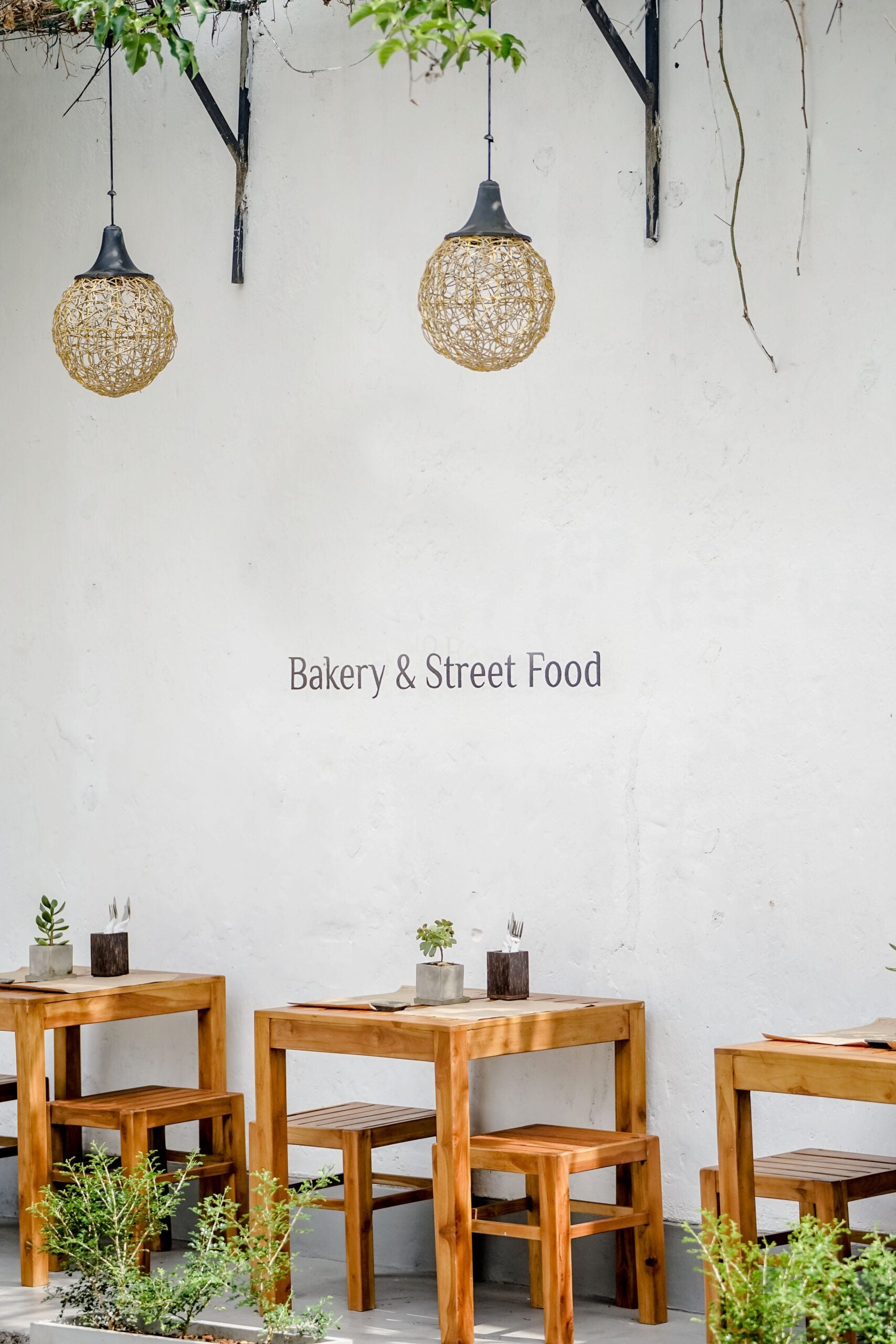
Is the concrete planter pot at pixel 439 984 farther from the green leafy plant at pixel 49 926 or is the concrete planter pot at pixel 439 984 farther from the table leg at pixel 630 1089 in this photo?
the green leafy plant at pixel 49 926

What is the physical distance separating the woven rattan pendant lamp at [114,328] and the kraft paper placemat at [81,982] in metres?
1.78

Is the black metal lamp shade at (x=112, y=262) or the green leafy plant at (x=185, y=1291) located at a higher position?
the black metal lamp shade at (x=112, y=262)

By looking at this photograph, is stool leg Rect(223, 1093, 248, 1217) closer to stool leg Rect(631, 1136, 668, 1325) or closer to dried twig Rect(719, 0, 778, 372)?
stool leg Rect(631, 1136, 668, 1325)

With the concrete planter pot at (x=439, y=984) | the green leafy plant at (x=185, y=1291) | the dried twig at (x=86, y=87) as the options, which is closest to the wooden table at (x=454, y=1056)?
the concrete planter pot at (x=439, y=984)

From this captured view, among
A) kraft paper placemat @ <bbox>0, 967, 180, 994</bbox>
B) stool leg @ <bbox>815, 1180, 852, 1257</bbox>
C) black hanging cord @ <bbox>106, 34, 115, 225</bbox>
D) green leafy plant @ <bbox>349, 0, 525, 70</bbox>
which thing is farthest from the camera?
black hanging cord @ <bbox>106, 34, 115, 225</bbox>

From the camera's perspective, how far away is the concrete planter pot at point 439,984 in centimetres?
467

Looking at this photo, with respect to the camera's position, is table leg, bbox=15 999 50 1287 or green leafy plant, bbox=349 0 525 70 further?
table leg, bbox=15 999 50 1287

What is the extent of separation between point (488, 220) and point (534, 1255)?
9.28 feet

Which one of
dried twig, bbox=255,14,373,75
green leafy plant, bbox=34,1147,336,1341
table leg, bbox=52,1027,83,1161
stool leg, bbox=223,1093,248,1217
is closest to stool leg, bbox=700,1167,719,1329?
green leafy plant, bbox=34,1147,336,1341

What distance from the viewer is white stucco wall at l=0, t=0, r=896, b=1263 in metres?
4.64

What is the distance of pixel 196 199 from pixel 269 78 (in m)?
0.47

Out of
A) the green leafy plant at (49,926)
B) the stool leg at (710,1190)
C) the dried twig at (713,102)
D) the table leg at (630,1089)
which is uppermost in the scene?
the dried twig at (713,102)

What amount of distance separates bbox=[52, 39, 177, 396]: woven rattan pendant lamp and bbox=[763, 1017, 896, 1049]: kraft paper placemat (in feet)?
8.74

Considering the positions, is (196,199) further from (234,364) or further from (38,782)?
(38,782)
